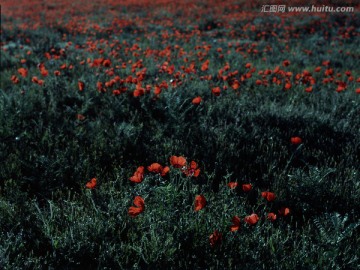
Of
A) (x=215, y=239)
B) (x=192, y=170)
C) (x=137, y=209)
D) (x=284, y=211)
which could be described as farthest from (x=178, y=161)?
(x=284, y=211)

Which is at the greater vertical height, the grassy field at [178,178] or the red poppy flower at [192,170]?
the red poppy flower at [192,170]

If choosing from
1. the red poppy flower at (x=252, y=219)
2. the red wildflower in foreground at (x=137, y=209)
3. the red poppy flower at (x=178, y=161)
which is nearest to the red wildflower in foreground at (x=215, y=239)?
the red poppy flower at (x=252, y=219)

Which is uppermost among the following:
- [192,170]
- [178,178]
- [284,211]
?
[192,170]

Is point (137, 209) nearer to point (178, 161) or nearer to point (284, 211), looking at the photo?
point (178, 161)

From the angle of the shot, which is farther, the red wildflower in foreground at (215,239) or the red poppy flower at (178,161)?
the red poppy flower at (178,161)

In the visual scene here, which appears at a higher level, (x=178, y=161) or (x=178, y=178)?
(x=178, y=161)

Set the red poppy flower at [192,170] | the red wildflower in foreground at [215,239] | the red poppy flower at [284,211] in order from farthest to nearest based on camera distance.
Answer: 1. the red poppy flower at [192,170]
2. the red poppy flower at [284,211]
3. the red wildflower in foreground at [215,239]

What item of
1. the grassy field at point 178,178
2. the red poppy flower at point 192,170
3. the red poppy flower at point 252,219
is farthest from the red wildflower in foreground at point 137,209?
the red poppy flower at point 252,219

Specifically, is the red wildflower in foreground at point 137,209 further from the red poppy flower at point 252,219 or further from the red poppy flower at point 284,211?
the red poppy flower at point 284,211

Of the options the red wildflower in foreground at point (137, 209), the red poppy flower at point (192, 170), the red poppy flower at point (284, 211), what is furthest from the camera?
the red poppy flower at point (192, 170)

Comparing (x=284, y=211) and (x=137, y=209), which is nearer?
(x=137, y=209)

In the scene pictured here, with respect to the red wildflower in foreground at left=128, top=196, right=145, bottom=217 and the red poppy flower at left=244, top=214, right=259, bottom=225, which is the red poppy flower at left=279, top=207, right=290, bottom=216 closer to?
the red poppy flower at left=244, top=214, right=259, bottom=225

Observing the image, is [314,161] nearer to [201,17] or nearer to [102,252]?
[102,252]

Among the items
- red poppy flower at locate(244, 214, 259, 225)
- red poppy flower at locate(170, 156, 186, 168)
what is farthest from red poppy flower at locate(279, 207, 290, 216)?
red poppy flower at locate(170, 156, 186, 168)
